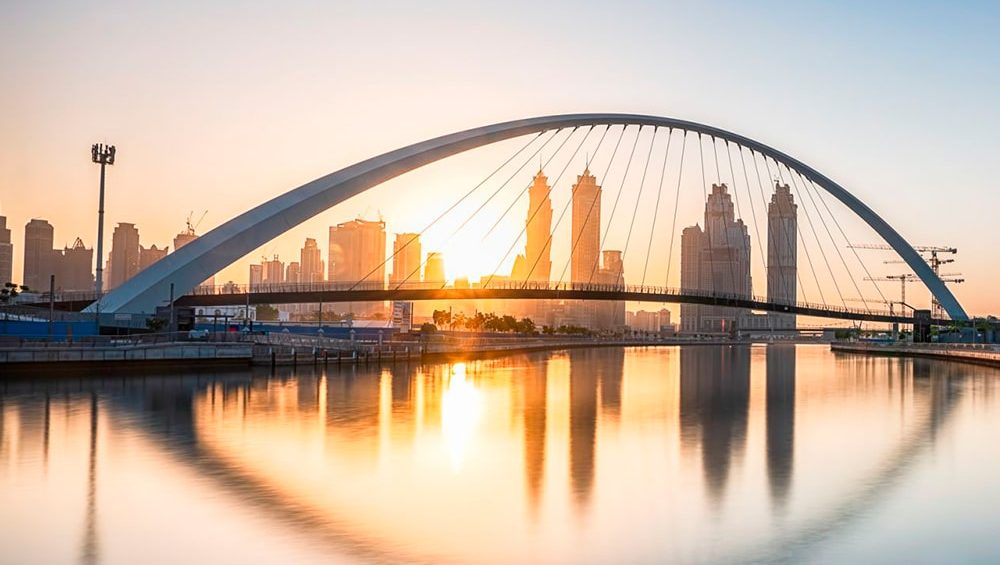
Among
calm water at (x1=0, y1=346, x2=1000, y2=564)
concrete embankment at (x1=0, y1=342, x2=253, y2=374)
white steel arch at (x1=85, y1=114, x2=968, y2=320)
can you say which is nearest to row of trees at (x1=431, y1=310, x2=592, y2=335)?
white steel arch at (x1=85, y1=114, x2=968, y2=320)

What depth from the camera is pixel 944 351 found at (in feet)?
214

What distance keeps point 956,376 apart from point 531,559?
41.3 metres

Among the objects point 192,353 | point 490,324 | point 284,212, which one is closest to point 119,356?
point 192,353

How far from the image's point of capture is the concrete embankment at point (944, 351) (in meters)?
56.3

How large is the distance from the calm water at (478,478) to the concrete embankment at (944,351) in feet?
100.0

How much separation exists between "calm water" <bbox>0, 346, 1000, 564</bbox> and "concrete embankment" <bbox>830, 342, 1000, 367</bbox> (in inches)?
1200

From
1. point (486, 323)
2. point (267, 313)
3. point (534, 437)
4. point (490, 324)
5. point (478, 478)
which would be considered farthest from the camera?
point (267, 313)

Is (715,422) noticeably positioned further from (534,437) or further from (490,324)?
(490,324)

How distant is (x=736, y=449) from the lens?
60.0 ft

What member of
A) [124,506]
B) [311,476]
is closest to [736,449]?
[311,476]

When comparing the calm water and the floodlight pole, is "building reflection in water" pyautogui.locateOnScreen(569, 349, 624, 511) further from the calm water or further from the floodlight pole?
the floodlight pole

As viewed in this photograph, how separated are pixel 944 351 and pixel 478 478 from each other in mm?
60009

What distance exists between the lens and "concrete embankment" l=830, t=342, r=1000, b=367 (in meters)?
56.3

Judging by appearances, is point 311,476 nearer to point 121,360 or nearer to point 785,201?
point 121,360
